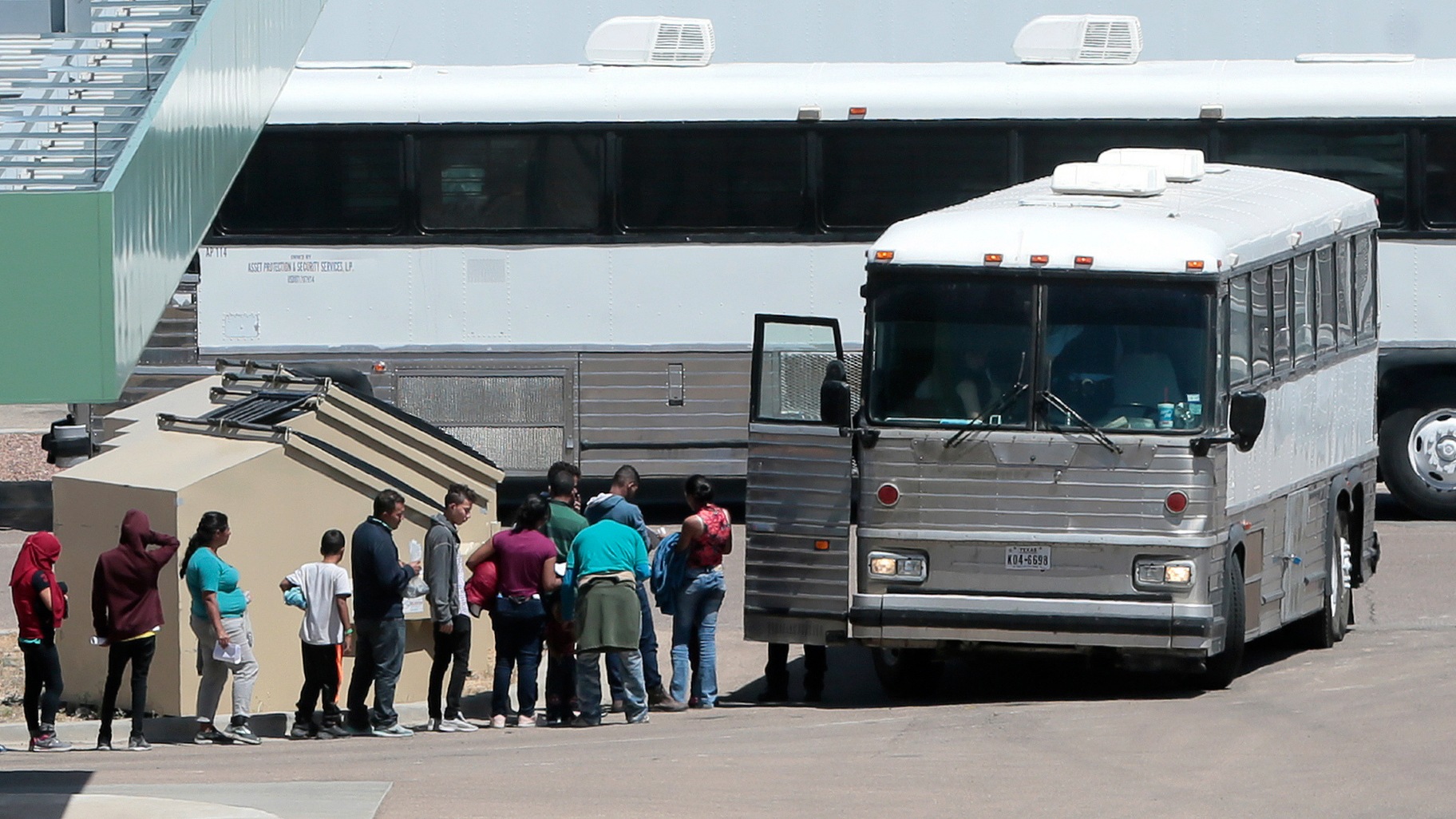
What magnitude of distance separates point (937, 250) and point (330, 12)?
10.2 meters

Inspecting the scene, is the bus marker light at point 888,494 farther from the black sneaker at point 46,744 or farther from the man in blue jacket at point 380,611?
the black sneaker at point 46,744

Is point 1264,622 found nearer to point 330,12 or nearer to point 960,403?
point 960,403

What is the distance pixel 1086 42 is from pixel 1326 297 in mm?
5301

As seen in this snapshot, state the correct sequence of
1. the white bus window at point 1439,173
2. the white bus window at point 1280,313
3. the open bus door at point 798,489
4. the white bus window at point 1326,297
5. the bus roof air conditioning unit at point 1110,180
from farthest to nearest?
the white bus window at point 1439,173 < the white bus window at point 1326,297 < the bus roof air conditioning unit at point 1110,180 < the white bus window at point 1280,313 < the open bus door at point 798,489

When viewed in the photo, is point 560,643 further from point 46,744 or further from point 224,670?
point 46,744

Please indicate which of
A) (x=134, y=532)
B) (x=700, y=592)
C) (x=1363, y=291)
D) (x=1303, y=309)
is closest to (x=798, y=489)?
(x=700, y=592)

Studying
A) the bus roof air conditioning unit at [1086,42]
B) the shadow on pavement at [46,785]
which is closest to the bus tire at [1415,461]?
the bus roof air conditioning unit at [1086,42]

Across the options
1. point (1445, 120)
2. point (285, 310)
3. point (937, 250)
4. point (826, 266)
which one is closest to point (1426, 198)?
point (1445, 120)

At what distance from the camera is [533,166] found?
19531 millimetres

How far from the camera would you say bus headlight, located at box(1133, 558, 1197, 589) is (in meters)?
12.5

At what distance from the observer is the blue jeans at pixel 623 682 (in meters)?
13.2

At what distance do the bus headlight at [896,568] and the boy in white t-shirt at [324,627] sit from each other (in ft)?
9.42

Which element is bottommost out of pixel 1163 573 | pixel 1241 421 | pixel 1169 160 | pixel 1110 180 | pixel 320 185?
pixel 1163 573

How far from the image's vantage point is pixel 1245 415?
12.6 meters
